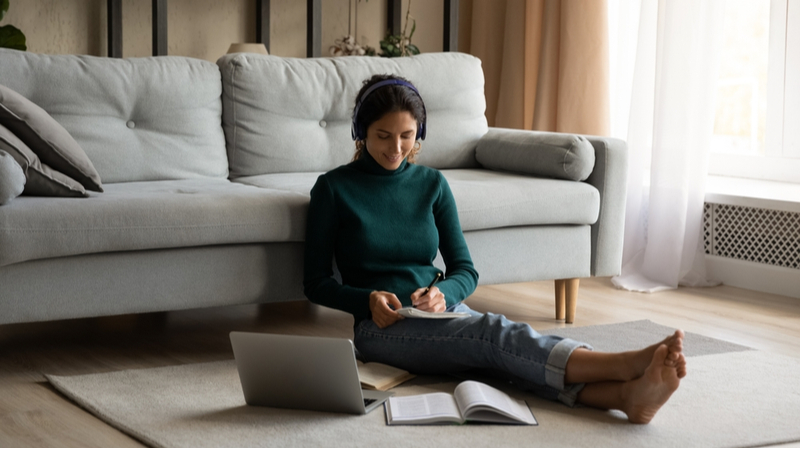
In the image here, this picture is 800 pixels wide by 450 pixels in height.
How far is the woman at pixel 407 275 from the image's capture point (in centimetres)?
176

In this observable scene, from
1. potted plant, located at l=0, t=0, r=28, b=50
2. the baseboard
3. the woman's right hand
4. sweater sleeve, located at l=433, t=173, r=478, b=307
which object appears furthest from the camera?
potted plant, located at l=0, t=0, r=28, b=50

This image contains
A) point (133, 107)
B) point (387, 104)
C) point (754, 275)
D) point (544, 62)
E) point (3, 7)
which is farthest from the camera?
point (544, 62)

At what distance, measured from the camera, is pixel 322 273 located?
6.79 feet

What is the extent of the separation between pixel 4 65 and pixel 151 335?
33.0 inches

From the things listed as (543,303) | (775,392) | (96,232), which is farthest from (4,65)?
(775,392)

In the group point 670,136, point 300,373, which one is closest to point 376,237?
point 300,373

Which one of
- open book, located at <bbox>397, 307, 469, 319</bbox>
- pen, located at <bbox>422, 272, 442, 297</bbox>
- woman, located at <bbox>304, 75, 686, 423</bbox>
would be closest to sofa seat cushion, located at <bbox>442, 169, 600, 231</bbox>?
woman, located at <bbox>304, 75, 686, 423</bbox>

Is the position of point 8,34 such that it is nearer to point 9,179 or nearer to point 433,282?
point 9,179

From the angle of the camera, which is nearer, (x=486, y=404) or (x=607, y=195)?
(x=486, y=404)

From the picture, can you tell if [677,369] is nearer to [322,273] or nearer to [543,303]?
[322,273]

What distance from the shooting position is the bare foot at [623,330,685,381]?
1.56m

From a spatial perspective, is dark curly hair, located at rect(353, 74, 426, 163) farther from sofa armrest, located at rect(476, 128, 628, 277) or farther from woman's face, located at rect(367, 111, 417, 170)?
sofa armrest, located at rect(476, 128, 628, 277)

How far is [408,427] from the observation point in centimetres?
168

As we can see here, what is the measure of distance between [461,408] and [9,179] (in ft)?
3.51
